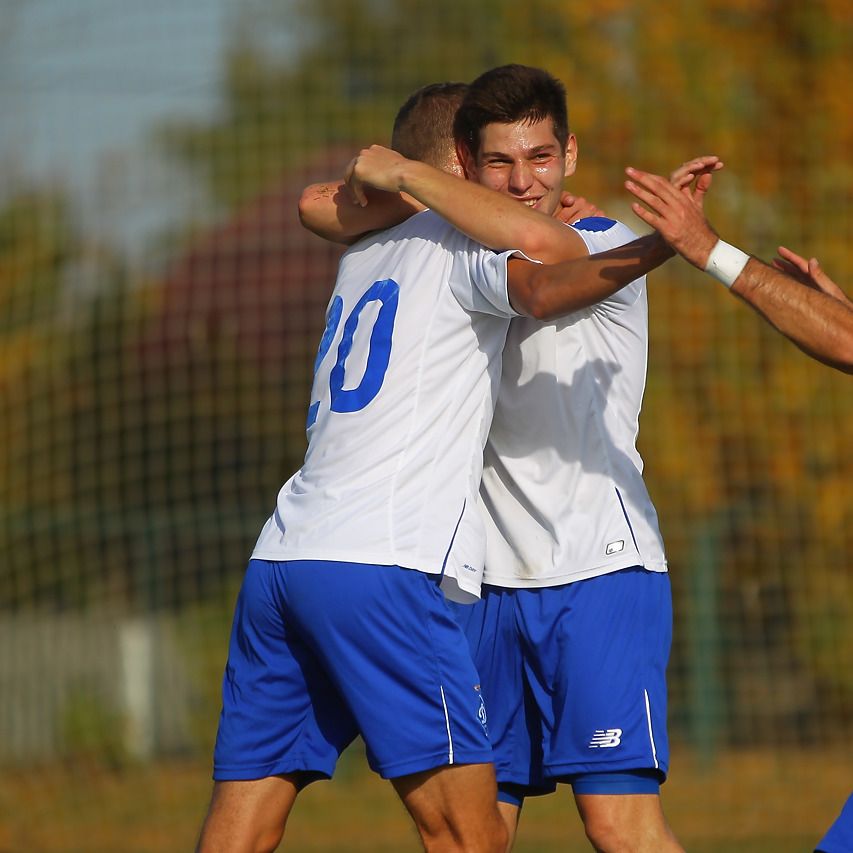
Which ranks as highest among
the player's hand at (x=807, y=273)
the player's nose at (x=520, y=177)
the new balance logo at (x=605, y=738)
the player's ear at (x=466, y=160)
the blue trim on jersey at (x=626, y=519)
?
the player's ear at (x=466, y=160)

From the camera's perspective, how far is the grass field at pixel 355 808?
8242mm

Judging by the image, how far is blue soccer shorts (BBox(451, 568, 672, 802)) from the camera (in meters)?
3.83

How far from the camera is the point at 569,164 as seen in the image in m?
4.10

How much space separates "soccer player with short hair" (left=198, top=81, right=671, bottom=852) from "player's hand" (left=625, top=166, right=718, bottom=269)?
0.20 ft

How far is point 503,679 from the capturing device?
13.2 feet

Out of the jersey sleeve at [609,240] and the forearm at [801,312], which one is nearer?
the forearm at [801,312]

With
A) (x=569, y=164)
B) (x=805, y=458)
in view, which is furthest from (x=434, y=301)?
(x=805, y=458)

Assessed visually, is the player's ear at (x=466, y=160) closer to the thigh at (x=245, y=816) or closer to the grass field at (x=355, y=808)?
the thigh at (x=245, y=816)

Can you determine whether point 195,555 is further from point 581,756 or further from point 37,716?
point 581,756

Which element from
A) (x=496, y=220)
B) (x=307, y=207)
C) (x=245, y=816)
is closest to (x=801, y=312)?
(x=496, y=220)

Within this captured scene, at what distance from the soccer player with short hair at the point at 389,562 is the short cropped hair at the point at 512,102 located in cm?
33

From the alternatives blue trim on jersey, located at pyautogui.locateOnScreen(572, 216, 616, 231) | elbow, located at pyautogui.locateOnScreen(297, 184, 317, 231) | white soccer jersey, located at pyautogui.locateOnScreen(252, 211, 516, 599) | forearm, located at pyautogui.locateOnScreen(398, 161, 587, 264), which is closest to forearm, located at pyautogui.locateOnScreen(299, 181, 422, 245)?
elbow, located at pyautogui.locateOnScreen(297, 184, 317, 231)

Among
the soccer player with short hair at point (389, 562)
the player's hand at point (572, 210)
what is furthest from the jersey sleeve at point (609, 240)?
the soccer player with short hair at point (389, 562)

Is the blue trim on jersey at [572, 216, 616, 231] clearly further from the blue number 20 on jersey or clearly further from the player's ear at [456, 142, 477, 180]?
the blue number 20 on jersey
